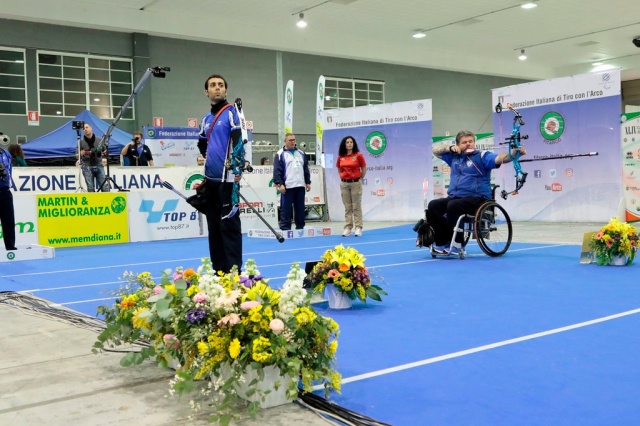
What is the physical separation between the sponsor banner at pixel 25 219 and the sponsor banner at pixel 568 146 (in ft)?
27.3

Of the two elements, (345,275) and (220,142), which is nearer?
(345,275)

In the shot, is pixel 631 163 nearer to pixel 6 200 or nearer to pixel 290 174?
pixel 290 174

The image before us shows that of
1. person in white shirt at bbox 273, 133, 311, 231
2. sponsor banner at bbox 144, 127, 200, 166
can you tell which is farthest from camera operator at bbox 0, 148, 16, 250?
sponsor banner at bbox 144, 127, 200, 166

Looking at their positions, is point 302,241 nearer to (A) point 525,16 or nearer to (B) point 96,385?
(B) point 96,385

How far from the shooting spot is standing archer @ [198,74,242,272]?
467 centimetres

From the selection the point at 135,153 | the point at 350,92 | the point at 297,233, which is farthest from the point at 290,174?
the point at 350,92

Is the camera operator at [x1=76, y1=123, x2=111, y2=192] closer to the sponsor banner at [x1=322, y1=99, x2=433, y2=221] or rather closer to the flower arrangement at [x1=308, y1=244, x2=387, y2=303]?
the sponsor banner at [x1=322, y1=99, x2=433, y2=221]

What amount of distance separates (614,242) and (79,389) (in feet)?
16.1

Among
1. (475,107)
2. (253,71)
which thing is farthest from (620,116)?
(475,107)

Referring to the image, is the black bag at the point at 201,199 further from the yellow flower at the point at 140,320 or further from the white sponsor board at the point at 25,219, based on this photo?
the white sponsor board at the point at 25,219

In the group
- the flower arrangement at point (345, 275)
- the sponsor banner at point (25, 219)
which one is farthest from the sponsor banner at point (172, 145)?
the flower arrangement at point (345, 275)

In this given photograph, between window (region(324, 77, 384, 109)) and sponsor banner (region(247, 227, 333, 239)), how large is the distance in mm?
12285

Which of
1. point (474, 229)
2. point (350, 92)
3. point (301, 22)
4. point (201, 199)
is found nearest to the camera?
point (201, 199)

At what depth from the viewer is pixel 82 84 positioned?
1847 centimetres
